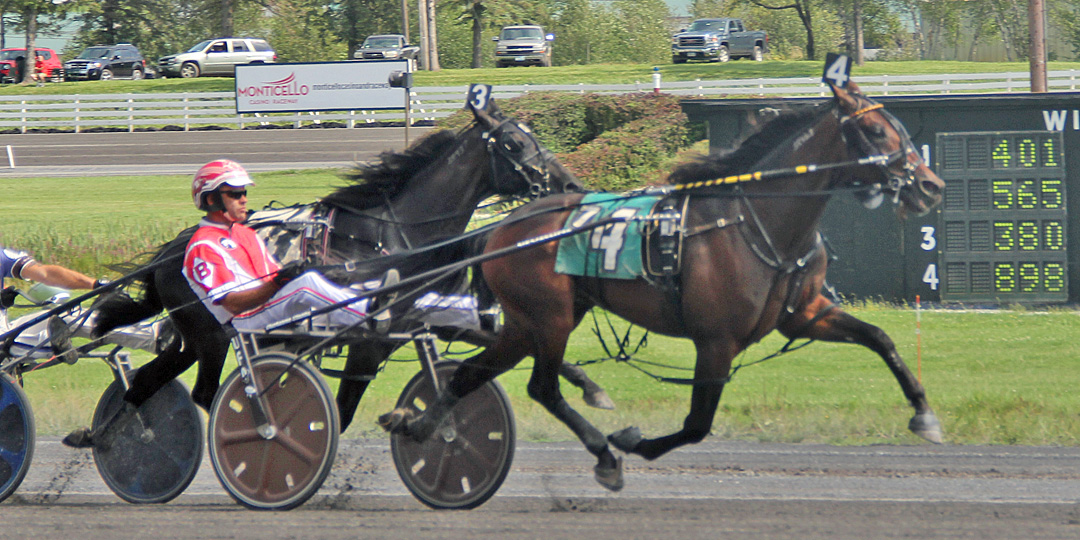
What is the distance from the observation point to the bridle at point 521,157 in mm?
6609

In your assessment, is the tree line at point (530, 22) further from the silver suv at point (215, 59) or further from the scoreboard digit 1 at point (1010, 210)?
the scoreboard digit 1 at point (1010, 210)

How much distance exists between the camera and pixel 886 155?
190 inches

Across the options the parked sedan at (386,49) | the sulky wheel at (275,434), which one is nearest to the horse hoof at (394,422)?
the sulky wheel at (275,434)

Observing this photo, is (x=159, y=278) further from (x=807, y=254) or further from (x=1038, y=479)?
(x=1038, y=479)

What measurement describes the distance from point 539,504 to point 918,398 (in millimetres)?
1666

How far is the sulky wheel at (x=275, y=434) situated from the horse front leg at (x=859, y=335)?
2.03 m

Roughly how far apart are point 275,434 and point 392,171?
2.18m

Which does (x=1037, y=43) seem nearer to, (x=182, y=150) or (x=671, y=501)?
(x=671, y=501)

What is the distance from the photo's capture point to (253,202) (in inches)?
637

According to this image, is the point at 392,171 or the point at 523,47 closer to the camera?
the point at 392,171

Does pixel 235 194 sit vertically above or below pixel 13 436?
above

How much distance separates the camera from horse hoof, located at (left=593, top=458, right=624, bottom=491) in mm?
4984

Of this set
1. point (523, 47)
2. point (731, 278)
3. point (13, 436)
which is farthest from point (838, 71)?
point (523, 47)

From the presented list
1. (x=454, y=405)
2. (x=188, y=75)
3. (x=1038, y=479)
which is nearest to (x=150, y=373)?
(x=454, y=405)
